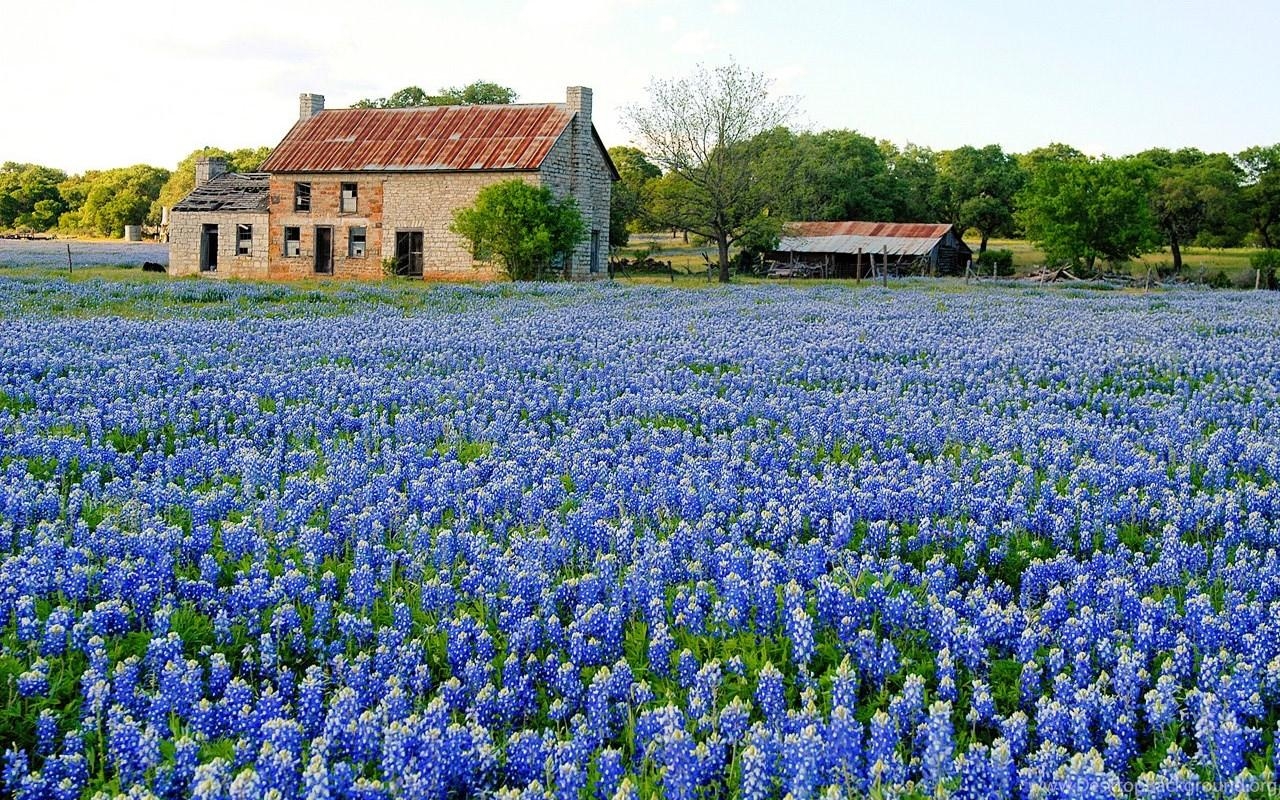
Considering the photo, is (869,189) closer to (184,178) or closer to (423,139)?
(423,139)

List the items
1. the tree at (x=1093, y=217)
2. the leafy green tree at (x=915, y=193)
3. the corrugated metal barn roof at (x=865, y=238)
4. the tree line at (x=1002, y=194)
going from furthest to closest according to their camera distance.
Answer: the leafy green tree at (x=915, y=193)
the corrugated metal barn roof at (x=865, y=238)
the tree at (x=1093, y=217)
the tree line at (x=1002, y=194)

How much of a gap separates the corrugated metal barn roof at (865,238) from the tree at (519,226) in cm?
2703

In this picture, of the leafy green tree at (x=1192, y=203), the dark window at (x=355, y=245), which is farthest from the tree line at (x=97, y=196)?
the leafy green tree at (x=1192, y=203)

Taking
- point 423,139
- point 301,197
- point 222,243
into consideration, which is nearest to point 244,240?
point 222,243

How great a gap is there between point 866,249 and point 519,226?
31.6 metres

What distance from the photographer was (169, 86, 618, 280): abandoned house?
40719 millimetres

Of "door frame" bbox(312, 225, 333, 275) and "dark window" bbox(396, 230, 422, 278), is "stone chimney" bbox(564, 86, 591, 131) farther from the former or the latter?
"door frame" bbox(312, 225, 333, 275)

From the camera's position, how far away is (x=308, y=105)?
4625 cm

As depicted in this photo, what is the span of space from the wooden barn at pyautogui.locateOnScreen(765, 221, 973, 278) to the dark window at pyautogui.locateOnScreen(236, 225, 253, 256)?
29.6 m

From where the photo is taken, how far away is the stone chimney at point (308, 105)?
151 feet

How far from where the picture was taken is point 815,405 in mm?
10023

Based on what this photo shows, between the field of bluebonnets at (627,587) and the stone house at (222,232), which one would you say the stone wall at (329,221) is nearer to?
the stone house at (222,232)

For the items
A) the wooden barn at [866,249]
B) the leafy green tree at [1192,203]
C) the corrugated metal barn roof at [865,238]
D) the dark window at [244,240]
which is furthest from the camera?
the leafy green tree at [1192,203]

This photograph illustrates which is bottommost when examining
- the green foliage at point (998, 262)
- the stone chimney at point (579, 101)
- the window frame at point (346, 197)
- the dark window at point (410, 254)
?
the dark window at point (410, 254)
